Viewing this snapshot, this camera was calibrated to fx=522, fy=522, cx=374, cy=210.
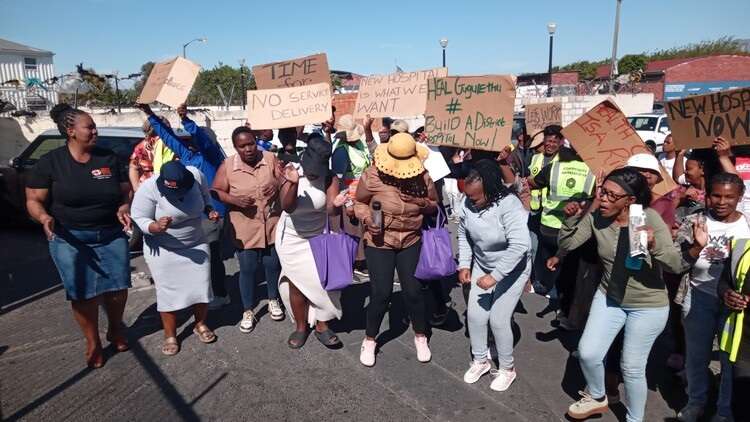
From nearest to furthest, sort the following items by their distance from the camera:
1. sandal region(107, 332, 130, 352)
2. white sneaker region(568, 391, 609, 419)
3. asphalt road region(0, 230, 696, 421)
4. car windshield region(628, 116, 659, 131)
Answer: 1. white sneaker region(568, 391, 609, 419)
2. asphalt road region(0, 230, 696, 421)
3. sandal region(107, 332, 130, 352)
4. car windshield region(628, 116, 659, 131)

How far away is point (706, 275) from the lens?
3.23 m

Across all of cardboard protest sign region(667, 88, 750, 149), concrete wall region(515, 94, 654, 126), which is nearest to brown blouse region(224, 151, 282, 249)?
cardboard protest sign region(667, 88, 750, 149)

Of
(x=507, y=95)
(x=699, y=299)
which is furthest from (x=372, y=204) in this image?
(x=699, y=299)

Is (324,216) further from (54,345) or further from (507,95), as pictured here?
(54,345)

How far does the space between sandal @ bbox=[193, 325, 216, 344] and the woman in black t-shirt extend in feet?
2.49

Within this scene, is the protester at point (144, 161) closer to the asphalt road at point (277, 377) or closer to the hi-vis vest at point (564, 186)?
the asphalt road at point (277, 377)

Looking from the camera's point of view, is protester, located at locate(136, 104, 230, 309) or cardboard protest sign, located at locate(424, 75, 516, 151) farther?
protester, located at locate(136, 104, 230, 309)

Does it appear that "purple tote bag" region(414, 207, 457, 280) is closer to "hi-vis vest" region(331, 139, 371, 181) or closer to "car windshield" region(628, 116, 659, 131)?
"hi-vis vest" region(331, 139, 371, 181)

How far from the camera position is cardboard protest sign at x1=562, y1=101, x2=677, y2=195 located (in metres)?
4.21

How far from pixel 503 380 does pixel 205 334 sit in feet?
8.44

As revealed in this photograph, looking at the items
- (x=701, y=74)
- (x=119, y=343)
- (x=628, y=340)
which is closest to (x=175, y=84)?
(x=119, y=343)

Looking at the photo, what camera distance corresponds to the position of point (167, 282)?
437 centimetres

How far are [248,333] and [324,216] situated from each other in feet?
4.54

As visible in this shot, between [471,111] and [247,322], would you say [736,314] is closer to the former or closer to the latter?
[471,111]
